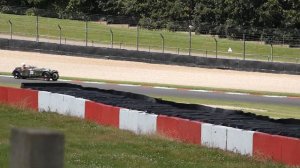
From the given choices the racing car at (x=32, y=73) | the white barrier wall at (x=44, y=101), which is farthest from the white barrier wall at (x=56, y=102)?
the racing car at (x=32, y=73)

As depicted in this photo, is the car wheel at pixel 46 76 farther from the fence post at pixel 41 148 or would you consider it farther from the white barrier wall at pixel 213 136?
the fence post at pixel 41 148

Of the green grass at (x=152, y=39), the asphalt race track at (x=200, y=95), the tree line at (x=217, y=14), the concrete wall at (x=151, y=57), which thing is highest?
the tree line at (x=217, y=14)

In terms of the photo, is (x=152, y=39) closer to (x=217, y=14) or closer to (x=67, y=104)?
(x=217, y=14)

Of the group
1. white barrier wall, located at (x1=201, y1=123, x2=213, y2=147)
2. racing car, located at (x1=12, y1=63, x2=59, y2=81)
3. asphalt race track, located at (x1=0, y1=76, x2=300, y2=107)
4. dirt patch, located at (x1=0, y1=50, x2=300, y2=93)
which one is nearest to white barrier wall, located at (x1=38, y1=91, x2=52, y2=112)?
white barrier wall, located at (x1=201, y1=123, x2=213, y2=147)

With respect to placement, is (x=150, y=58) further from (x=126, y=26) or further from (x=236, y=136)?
(x=236, y=136)

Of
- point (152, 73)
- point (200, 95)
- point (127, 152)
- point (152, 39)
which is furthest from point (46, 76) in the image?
point (127, 152)

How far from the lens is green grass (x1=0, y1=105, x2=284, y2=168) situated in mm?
7957

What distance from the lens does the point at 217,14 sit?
63.5 meters

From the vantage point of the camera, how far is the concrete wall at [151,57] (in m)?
41.1

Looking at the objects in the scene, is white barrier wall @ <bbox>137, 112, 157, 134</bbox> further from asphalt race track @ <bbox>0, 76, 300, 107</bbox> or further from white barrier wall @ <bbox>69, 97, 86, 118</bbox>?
asphalt race track @ <bbox>0, 76, 300, 107</bbox>

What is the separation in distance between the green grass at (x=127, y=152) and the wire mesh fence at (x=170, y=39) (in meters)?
36.5

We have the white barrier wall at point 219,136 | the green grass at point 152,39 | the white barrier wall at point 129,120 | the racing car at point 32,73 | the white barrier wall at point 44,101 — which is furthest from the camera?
the green grass at point 152,39

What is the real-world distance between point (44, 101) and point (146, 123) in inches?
161

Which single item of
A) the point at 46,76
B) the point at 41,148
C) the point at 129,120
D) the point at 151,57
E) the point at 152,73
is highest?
the point at 41,148
